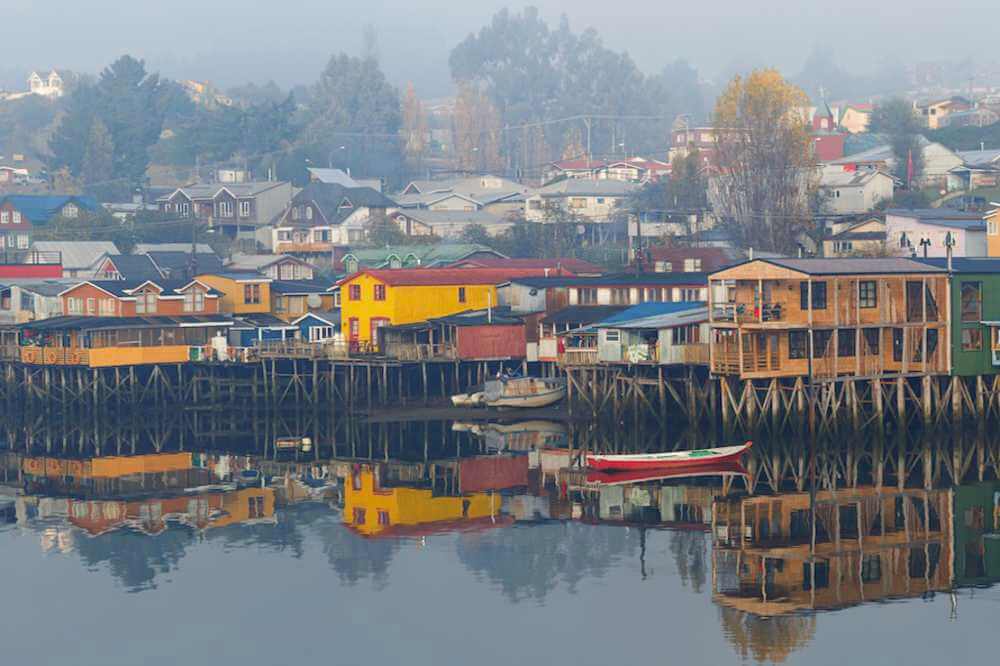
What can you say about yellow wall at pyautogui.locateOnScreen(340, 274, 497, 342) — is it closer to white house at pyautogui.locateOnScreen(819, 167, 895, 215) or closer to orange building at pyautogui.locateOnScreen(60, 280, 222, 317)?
orange building at pyautogui.locateOnScreen(60, 280, 222, 317)

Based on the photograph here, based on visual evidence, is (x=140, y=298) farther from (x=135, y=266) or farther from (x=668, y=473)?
(x=668, y=473)

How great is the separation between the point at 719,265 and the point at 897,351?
33.8 meters

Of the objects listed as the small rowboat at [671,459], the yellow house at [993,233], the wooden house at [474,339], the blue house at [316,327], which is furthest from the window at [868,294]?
the blue house at [316,327]

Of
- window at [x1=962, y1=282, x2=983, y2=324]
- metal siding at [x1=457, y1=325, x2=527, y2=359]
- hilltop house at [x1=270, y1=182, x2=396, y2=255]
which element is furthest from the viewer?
hilltop house at [x1=270, y1=182, x2=396, y2=255]

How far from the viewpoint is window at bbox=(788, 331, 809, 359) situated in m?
67.2

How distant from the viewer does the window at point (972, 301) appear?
227 ft

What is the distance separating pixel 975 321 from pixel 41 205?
327ft

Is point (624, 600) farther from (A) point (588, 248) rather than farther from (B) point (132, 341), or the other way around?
(A) point (588, 248)

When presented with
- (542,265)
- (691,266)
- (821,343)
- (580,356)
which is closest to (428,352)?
(580,356)

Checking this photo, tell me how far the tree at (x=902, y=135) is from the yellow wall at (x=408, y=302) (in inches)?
1798

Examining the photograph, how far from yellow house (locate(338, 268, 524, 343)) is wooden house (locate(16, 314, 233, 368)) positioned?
7.66m

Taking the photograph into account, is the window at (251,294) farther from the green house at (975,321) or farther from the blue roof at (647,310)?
the green house at (975,321)

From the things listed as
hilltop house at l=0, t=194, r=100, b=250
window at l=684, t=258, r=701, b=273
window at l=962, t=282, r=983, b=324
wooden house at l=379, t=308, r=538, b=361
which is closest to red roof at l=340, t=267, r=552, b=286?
wooden house at l=379, t=308, r=538, b=361

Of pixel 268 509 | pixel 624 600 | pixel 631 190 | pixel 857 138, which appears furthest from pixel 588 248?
pixel 624 600
